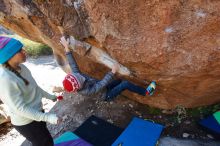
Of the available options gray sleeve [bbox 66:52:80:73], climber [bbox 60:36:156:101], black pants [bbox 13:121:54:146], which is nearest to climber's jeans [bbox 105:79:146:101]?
climber [bbox 60:36:156:101]

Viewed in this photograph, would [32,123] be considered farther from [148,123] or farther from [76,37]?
[148,123]

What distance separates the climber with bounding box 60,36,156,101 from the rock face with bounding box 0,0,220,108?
0.15m

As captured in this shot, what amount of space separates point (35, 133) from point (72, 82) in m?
0.76

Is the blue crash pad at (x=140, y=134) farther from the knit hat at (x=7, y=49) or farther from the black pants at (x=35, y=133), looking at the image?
the knit hat at (x=7, y=49)

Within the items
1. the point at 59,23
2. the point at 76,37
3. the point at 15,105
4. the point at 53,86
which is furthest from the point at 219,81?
the point at 53,86

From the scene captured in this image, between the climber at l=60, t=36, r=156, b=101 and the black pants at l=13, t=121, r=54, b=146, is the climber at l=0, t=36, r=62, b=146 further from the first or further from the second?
the climber at l=60, t=36, r=156, b=101

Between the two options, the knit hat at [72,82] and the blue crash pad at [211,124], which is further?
the blue crash pad at [211,124]

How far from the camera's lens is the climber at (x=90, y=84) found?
3617 millimetres

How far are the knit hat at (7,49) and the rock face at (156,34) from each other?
1.12m

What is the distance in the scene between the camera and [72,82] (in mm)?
3584

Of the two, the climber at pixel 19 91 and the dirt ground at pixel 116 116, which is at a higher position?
the dirt ground at pixel 116 116

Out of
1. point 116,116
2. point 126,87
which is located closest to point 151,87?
point 126,87

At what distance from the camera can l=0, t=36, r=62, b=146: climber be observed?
2873 mm

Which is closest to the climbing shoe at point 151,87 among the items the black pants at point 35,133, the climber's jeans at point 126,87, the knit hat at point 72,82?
the climber's jeans at point 126,87
